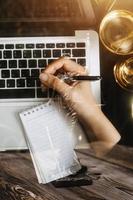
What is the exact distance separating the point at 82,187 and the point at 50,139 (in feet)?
0.42

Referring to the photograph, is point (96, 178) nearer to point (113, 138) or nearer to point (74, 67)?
point (113, 138)

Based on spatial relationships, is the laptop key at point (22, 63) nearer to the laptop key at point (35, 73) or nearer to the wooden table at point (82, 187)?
the laptop key at point (35, 73)

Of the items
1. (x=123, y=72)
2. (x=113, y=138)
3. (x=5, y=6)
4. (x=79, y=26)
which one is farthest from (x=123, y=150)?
(x=5, y=6)

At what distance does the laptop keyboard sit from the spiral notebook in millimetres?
42

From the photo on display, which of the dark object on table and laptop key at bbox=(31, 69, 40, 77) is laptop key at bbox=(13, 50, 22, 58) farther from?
the dark object on table

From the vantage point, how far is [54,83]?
2.59ft

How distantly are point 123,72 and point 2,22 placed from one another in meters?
0.30

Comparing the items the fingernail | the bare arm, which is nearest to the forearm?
the bare arm

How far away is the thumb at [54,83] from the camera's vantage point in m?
0.79

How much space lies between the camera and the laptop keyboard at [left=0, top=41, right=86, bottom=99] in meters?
0.81

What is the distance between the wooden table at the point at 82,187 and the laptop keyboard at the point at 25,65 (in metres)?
0.14

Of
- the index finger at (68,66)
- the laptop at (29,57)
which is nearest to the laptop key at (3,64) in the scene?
the laptop at (29,57)

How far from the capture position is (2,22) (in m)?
0.83

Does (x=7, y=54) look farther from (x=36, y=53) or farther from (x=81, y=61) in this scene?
(x=81, y=61)
